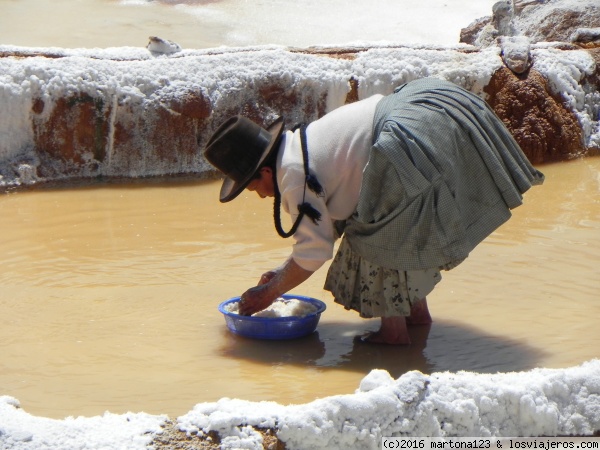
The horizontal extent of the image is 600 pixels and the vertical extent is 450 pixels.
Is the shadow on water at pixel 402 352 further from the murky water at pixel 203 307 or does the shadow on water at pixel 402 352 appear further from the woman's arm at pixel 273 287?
the woman's arm at pixel 273 287

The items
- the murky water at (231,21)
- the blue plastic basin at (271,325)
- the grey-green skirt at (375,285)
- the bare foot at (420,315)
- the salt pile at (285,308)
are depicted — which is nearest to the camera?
the grey-green skirt at (375,285)

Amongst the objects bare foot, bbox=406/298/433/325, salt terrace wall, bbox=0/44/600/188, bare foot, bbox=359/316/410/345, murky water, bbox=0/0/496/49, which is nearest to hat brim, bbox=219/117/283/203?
bare foot, bbox=359/316/410/345

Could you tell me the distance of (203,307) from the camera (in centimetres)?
462

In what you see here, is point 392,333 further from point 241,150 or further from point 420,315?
point 241,150

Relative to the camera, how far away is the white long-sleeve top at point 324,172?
3785 millimetres

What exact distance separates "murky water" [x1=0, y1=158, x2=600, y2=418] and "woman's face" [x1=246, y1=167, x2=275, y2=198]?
2.18 ft

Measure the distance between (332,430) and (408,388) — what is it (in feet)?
0.94

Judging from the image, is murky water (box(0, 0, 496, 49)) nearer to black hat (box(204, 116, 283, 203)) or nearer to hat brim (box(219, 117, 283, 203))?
hat brim (box(219, 117, 283, 203))

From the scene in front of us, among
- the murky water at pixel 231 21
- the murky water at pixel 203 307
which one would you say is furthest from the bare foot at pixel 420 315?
the murky water at pixel 231 21

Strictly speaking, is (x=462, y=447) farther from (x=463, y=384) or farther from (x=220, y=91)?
(x=220, y=91)

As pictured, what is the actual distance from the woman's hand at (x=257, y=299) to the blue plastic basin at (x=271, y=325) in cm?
4

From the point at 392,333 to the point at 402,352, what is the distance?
9 centimetres

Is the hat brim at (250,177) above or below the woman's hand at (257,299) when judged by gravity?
above

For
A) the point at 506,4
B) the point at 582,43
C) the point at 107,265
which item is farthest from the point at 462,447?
the point at 506,4
